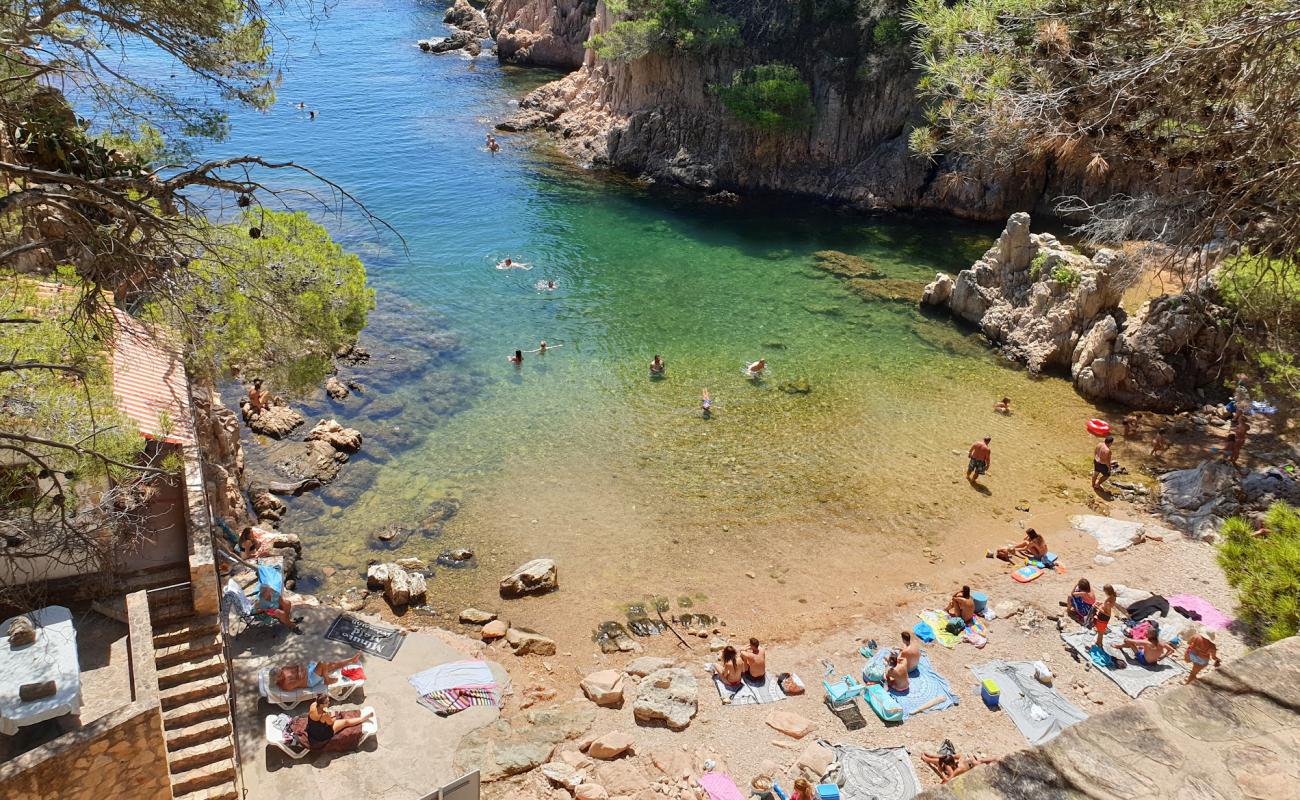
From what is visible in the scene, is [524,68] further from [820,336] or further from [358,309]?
[358,309]

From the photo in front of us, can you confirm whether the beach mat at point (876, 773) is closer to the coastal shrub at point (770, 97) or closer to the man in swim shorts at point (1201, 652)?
the man in swim shorts at point (1201, 652)

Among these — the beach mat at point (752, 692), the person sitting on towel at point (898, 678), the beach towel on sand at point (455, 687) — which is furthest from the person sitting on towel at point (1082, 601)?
the beach towel on sand at point (455, 687)

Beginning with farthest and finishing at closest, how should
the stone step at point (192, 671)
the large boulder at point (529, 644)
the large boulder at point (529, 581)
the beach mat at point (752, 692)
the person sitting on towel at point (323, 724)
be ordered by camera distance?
the large boulder at point (529, 581)
the large boulder at point (529, 644)
the beach mat at point (752, 692)
the person sitting on towel at point (323, 724)
the stone step at point (192, 671)

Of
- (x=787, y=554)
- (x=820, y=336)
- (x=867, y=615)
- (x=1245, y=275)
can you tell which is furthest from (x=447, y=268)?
(x=1245, y=275)

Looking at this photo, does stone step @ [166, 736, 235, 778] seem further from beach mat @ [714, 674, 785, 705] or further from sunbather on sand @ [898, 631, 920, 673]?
sunbather on sand @ [898, 631, 920, 673]

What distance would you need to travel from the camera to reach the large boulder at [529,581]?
1650 cm

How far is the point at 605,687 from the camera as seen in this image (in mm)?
13820

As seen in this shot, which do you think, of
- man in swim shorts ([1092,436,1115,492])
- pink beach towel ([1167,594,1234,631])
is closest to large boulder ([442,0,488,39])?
man in swim shorts ([1092,436,1115,492])

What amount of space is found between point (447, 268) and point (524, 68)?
3540 centimetres

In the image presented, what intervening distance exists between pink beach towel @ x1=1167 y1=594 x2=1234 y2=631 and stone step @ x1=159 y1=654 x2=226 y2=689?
16.5 meters

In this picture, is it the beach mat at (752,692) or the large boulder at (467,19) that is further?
the large boulder at (467,19)

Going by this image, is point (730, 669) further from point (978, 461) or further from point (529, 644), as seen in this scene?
point (978, 461)

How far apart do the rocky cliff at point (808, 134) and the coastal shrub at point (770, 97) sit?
1.04 meters

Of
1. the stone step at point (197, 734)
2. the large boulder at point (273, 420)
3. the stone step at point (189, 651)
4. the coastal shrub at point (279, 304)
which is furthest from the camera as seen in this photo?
the large boulder at point (273, 420)
